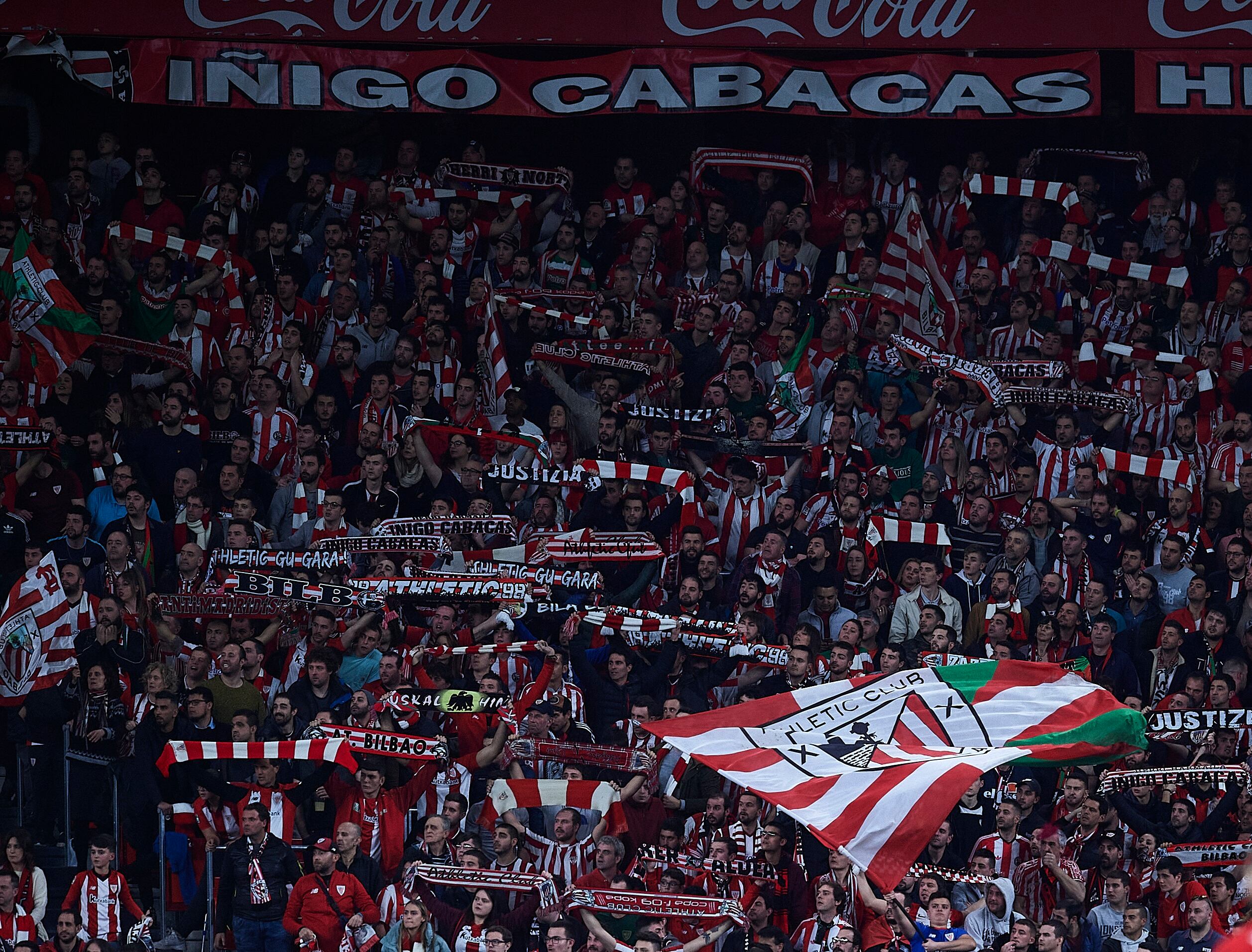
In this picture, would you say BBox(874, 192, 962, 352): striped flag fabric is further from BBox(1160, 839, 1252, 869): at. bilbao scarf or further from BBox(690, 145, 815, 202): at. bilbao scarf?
BBox(1160, 839, 1252, 869): at. bilbao scarf

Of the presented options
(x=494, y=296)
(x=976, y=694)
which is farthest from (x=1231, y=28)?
(x=976, y=694)

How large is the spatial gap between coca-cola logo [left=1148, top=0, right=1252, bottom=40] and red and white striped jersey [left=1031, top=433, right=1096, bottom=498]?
4639mm

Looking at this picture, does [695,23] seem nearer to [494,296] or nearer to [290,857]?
[494,296]

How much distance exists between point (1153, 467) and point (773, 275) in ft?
13.3

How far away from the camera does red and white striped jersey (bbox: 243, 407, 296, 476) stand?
17.4m

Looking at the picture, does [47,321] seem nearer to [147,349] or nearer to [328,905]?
[147,349]

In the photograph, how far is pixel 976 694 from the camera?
1366cm

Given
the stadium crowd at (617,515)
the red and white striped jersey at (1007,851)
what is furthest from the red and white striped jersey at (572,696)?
the red and white striped jersey at (1007,851)

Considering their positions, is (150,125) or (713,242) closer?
(713,242)

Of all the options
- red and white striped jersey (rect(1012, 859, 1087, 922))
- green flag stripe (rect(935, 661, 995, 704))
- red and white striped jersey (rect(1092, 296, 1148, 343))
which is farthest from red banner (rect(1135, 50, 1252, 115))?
red and white striped jersey (rect(1012, 859, 1087, 922))

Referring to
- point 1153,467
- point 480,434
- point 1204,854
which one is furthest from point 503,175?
point 1204,854

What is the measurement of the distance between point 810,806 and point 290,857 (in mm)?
3687

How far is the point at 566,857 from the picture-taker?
47.0 feet

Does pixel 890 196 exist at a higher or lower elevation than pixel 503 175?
lower
